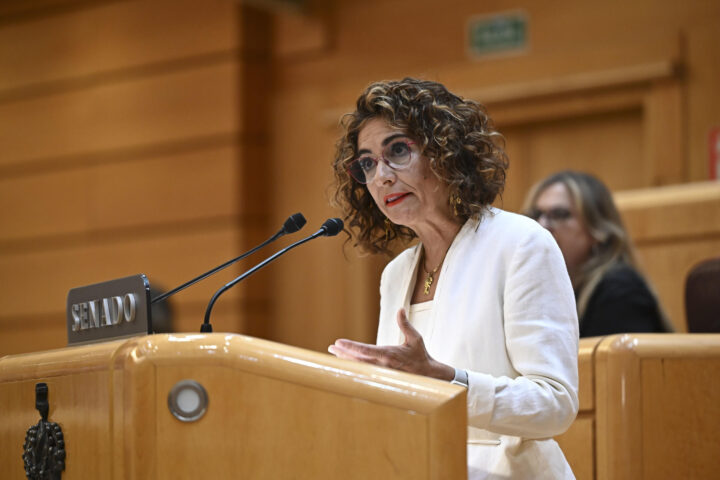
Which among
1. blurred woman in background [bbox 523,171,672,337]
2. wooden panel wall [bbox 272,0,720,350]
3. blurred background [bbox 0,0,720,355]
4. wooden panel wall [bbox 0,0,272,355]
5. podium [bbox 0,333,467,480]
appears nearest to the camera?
podium [bbox 0,333,467,480]

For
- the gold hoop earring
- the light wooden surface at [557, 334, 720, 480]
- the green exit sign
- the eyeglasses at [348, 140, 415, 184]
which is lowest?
the light wooden surface at [557, 334, 720, 480]

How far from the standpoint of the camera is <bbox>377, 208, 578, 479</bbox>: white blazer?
1.51 meters

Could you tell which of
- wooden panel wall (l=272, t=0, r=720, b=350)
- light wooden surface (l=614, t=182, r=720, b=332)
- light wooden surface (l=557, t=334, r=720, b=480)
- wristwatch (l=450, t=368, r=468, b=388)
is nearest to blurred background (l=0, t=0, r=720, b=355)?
wooden panel wall (l=272, t=0, r=720, b=350)

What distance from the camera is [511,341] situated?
1570 mm

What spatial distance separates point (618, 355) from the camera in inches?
77.6

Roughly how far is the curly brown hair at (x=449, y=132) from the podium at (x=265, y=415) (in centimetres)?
52

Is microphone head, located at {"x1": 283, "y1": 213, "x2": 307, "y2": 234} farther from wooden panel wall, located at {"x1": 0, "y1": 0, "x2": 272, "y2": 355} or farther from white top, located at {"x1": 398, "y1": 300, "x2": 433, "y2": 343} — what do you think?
wooden panel wall, located at {"x1": 0, "y1": 0, "x2": 272, "y2": 355}

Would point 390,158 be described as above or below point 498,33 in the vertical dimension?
below

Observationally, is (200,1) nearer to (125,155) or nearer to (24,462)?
(125,155)

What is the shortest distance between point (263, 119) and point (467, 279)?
3761 mm

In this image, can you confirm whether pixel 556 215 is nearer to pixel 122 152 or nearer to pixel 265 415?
pixel 265 415

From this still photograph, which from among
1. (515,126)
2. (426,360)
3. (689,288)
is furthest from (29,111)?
(426,360)

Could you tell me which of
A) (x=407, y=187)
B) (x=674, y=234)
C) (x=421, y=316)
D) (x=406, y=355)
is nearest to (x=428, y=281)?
(x=421, y=316)

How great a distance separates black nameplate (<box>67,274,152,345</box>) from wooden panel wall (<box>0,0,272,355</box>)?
11.0 ft
